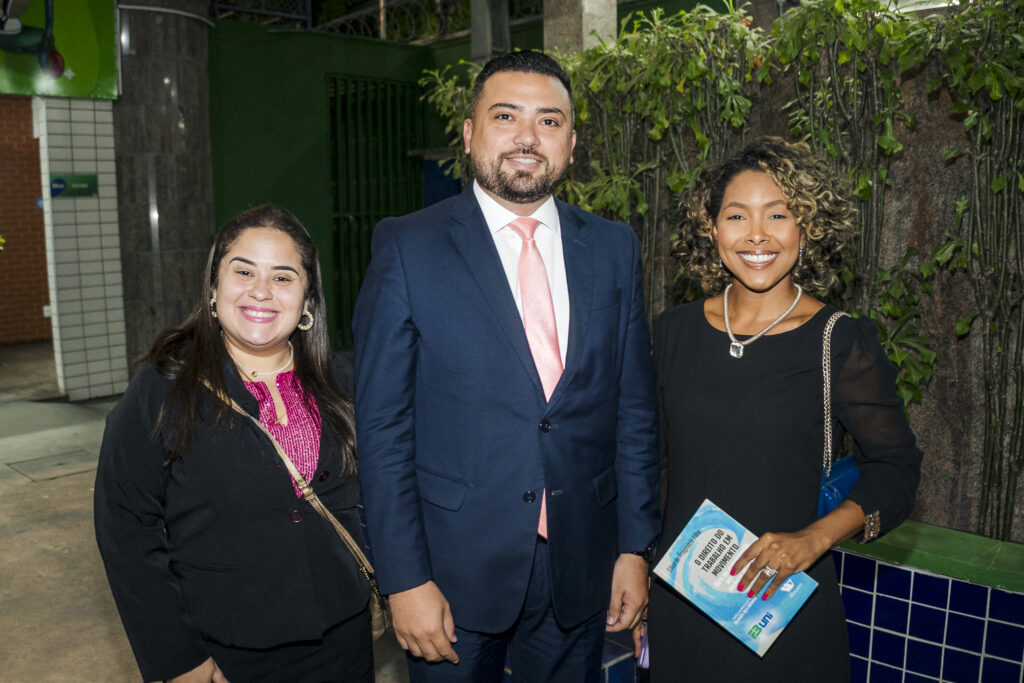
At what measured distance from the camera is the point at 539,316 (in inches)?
68.8

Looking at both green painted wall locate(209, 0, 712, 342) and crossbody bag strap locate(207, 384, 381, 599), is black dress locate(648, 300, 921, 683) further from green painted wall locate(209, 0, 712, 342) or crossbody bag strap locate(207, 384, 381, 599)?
green painted wall locate(209, 0, 712, 342)

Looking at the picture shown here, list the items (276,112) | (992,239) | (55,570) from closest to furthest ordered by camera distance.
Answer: (992,239), (55,570), (276,112)

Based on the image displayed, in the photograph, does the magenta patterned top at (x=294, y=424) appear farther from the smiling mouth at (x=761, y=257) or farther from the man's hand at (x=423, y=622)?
the smiling mouth at (x=761, y=257)

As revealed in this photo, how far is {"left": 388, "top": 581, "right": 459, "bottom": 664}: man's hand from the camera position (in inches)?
64.9

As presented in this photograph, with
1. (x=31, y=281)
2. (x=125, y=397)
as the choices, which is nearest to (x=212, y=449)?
(x=125, y=397)

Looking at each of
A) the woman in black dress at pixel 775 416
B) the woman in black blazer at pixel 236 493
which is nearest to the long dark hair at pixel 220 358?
the woman in black blazer at pixel 236 493

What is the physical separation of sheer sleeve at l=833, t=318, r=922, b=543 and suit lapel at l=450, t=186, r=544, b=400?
1.94 feet

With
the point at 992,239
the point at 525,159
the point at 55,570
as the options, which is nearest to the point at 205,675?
the point at 525,159

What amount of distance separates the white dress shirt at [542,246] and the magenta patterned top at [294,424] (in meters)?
0.50

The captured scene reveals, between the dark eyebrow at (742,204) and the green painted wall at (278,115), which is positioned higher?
the green painted wall at (278,115)

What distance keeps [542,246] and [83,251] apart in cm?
609

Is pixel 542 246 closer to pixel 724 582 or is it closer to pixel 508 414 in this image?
pixel 508 414

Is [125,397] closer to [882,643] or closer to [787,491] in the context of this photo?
[787,491]

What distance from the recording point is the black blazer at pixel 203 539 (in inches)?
63.7
